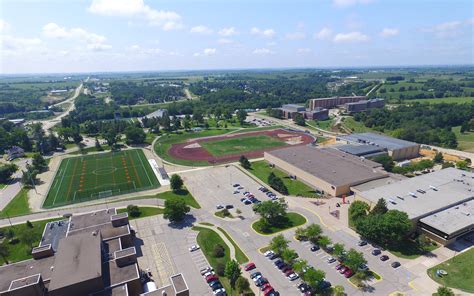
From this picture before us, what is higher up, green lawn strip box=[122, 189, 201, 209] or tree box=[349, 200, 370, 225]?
tree box=[349, 200, 370, 225]

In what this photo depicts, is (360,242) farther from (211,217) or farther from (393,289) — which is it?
(211,217)

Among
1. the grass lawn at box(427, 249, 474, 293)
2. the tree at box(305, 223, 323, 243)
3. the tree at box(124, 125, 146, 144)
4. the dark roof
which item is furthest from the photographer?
the tree at box(124, 125, 146, 144)

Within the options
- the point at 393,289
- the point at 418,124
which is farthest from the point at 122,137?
the point at 418,124

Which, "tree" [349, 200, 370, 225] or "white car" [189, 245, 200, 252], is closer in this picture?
"white car" [189, 245, 200, 252]

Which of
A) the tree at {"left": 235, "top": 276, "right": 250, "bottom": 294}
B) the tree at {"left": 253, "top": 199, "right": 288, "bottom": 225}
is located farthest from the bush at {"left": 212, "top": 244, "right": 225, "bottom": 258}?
the tree at {"left": 253, "top": 199, "right": 288, "bottom": 225}

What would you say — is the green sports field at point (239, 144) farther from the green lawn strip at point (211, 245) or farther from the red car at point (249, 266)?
the red car at point (249, 266)

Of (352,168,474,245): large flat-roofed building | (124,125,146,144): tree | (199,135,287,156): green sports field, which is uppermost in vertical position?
(124,125,146,144): tree

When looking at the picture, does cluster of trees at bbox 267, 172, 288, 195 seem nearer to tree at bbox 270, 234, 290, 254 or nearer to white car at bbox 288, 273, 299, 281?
tree at bbox 270, 234, 290, 254

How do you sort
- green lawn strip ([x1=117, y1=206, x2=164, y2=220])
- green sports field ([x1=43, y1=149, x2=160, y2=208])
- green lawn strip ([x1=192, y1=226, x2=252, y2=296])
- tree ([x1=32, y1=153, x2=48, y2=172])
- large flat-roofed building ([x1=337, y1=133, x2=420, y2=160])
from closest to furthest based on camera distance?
green lawn strip ([x1=192, y1=226, x2=252, y2=296])
green lawn strip ([x1=117, y1=206, x2=164, y2=220])
green sports field ([x1=43, y1=149, x2=160, y2=208])
tree ([x1=32, y1=153, x2=48, y2=172])
large flat-roofed building ([x1=337, y1=133, x2=420, y2=160])
